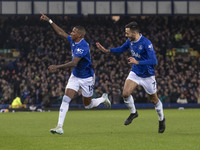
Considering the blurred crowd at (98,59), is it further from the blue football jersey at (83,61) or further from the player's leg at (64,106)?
the player's leg at (64,106)

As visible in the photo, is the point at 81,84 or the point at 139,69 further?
the point at 139,69

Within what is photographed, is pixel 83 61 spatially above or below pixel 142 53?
below

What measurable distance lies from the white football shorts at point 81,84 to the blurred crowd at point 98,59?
20050mm

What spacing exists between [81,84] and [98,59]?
27.8 metres

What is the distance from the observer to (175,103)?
113 feet

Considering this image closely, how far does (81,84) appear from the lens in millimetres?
12508

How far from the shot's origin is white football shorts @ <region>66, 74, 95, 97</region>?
12312mm

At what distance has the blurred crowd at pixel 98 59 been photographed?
1352 inches

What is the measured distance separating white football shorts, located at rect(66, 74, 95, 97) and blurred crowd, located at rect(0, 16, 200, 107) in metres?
20.0

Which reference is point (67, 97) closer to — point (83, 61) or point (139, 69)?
point (83, 61)

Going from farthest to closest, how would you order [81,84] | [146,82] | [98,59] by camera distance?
[98,59] < [146,82] < [81,84]

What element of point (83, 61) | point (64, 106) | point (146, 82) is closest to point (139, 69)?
point (146, 82)

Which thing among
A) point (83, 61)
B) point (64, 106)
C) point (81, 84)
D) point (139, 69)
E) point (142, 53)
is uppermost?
point (142, 53)

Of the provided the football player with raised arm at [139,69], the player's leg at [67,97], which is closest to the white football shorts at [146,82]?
the football player with raised arm at [139,69]
